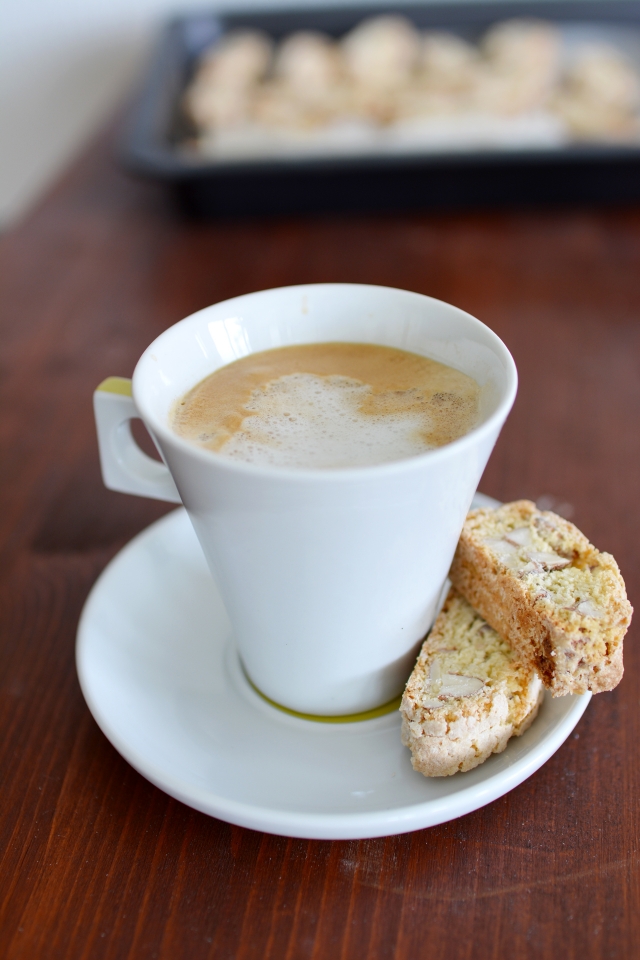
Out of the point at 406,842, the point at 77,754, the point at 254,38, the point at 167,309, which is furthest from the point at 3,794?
the point at 254,38

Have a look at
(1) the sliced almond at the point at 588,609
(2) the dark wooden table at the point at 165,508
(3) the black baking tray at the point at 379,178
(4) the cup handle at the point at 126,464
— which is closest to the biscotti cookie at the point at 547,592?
(1) the sliced almond at the point at 588,609

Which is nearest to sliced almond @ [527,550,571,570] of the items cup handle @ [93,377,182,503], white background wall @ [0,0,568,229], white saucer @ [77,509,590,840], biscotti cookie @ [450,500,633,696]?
biscotti cookie @ [450,500,633,696]

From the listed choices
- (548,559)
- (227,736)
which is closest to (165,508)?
(227,736)

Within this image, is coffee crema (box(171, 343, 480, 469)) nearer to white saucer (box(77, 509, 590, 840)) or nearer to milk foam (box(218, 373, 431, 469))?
milk foam (box(218, 373, 431, 469))

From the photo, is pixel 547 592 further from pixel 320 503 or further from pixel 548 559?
pixel 320 503

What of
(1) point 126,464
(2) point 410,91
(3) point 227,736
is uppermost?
(1) point 126,464

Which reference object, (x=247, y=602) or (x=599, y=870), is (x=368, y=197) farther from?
(x=599, y=870)
